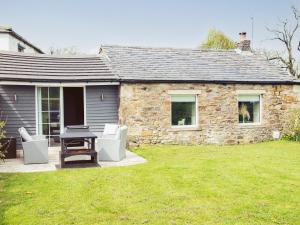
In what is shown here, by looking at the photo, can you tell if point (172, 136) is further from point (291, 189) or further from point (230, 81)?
point (291, 189)

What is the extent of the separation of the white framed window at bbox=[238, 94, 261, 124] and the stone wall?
258 millimetres

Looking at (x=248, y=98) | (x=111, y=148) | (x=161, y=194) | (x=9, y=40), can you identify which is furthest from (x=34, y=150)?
(x=9, y=40)

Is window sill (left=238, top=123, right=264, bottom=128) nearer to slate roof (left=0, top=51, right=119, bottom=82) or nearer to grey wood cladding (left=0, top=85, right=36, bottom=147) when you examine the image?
slate roof (left=0, top=51, right=119, bottom=82)

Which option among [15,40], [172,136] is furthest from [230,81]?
[15,40]

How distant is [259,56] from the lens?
20625mm

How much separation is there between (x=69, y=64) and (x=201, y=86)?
615 centimetres

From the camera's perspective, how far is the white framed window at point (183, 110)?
1641 cm

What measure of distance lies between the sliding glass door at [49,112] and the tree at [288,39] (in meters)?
26.7


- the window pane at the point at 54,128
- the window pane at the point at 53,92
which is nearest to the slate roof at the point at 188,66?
the window pane at the point at 53,92

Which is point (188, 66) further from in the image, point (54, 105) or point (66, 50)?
point (66, 50)

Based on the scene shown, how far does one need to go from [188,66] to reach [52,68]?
6436 mm

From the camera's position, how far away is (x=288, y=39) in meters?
37.0

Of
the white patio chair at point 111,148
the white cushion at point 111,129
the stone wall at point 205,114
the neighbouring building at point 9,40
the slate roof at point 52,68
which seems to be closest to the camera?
the white patio chair at point 111,148

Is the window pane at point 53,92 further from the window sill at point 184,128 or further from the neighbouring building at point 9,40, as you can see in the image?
the neighbouring building at point 9,40
